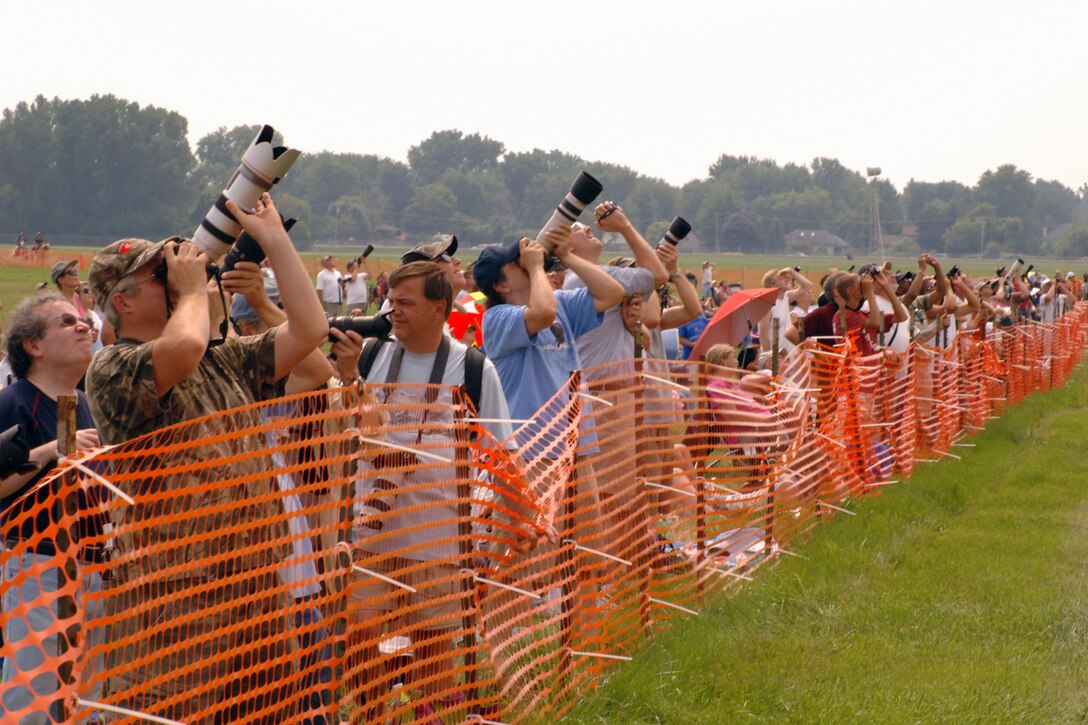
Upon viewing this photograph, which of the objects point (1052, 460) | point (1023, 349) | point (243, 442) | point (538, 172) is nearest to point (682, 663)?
point (243, 442)

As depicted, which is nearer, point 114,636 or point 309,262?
point 114,636

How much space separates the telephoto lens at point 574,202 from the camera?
6750 millimetres

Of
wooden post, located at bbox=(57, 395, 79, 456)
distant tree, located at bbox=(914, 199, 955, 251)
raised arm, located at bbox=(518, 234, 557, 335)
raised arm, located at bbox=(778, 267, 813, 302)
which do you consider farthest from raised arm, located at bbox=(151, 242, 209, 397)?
distant tree, located at bbox=(914, 199, 955, 251)

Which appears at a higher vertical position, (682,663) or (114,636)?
(114,636)

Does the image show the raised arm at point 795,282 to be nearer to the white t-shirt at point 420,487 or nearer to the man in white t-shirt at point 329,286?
the white t-shirt at point 420,487

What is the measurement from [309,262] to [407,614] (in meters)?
62.5

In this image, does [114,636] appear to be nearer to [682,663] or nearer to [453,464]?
[453,464]

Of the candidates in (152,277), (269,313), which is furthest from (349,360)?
(152,277)

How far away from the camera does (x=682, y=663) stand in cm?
648

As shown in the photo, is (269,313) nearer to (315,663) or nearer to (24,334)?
(24,334)

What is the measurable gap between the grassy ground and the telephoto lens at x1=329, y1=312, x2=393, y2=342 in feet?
5.79

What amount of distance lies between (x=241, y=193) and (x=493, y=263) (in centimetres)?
272

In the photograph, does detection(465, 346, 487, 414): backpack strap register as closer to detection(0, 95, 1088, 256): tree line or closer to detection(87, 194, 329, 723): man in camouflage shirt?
detection(87, 194, 329, 723): man in camouflage shirt

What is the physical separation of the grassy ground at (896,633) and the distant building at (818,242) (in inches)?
5294
